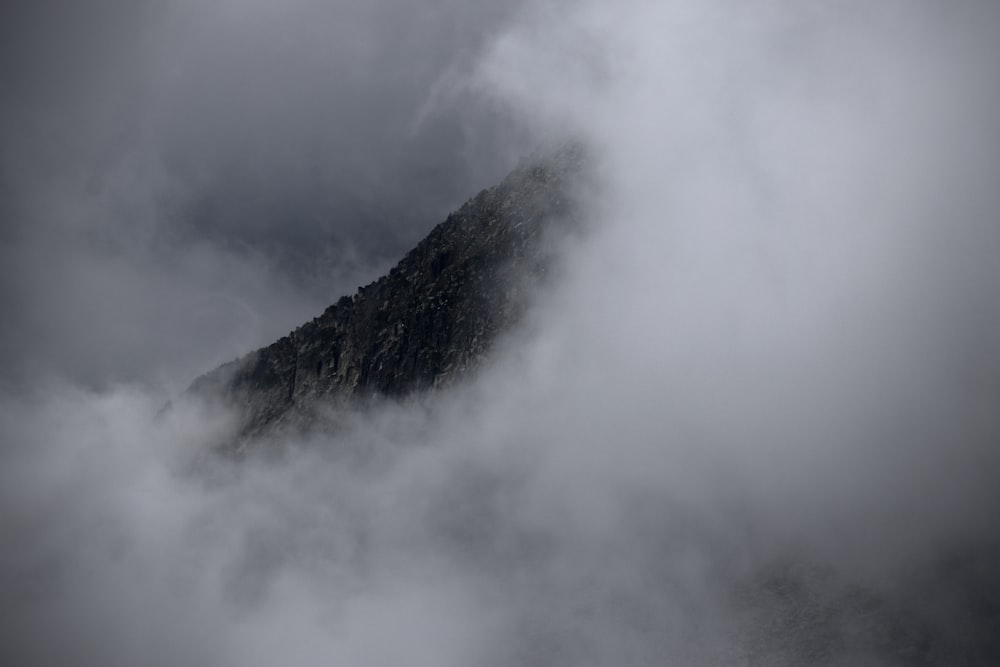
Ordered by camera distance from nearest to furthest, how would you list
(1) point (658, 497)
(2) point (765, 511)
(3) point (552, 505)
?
(2) point (765, 511) < (1) point (658, 497) < (3) point (552, 505)

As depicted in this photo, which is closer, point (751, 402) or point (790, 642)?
point (790, 642)

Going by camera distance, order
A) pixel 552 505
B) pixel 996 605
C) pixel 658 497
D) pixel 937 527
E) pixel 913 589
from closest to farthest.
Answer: pixel 996 605
pixel 913 589
pixel 937 527
pixel 658 497
pixel 552 505

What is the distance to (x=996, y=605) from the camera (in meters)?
99.4

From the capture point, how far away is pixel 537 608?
5891 inches

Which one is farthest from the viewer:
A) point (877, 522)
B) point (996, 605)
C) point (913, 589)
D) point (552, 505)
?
point (552, 505)

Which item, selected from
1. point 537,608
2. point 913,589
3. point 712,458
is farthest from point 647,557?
point 913,589

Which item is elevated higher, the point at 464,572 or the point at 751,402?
the point at 751,402

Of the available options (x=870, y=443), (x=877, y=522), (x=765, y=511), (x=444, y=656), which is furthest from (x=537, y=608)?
(x=870, y=443)

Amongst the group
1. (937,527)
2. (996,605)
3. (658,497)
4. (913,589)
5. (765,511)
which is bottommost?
(996,605)

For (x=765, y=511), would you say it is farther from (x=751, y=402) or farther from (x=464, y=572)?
(x=464, y=572)

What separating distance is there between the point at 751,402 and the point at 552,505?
56.8m

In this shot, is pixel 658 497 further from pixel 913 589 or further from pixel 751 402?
pixel 913 589

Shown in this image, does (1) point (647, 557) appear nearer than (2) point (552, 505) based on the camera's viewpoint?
Yes

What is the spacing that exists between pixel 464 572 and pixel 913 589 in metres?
98.2
